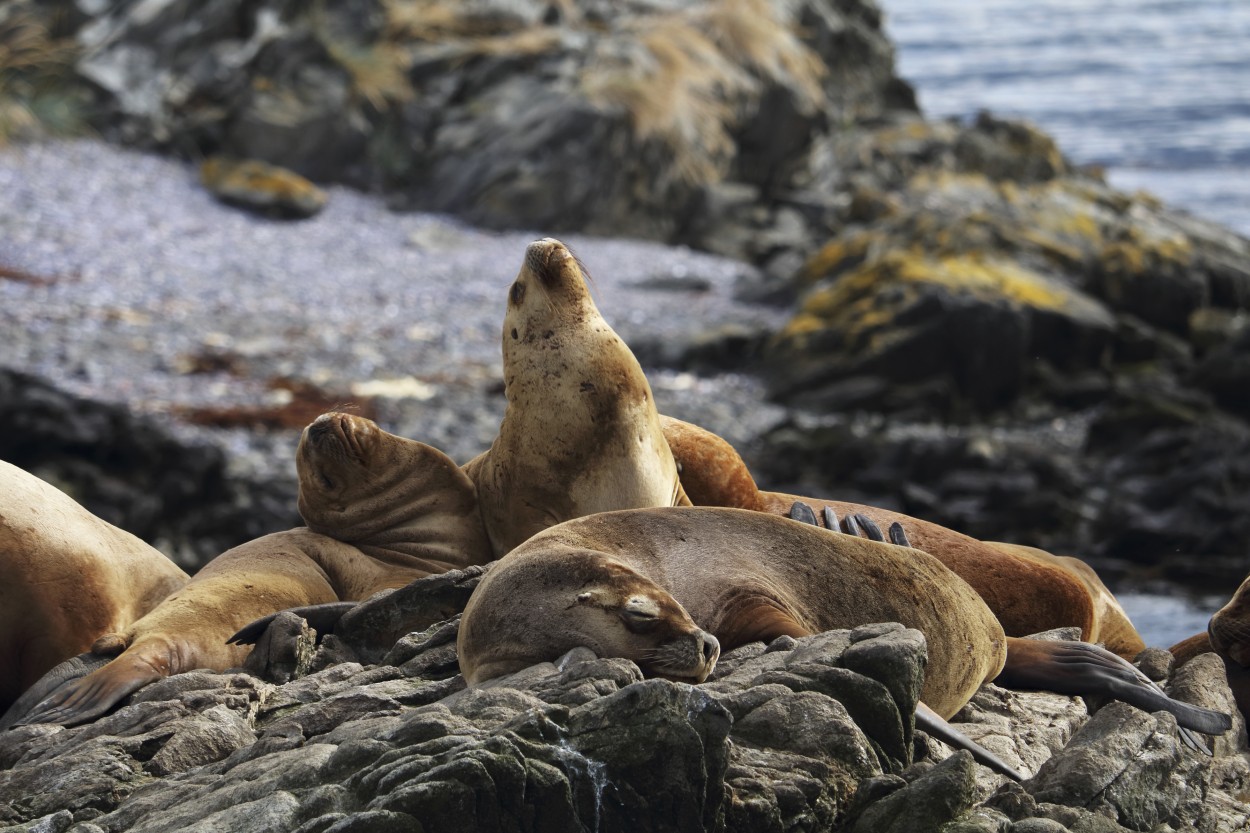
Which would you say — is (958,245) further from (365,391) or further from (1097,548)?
(365,391)

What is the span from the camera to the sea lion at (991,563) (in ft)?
22.6

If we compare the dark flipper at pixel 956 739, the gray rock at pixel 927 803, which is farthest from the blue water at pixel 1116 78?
the gray rock at pixel 927 803

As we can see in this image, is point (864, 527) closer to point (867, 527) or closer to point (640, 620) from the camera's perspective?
point (867, 527)

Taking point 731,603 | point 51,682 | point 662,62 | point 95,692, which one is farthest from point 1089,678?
point 662,62

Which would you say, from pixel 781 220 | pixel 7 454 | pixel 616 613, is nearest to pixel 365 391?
pixel 7 454

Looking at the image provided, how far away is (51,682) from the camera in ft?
20.1

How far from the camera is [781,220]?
30.1 metres

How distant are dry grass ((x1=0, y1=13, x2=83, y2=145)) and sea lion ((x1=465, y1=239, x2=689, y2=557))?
2168cm

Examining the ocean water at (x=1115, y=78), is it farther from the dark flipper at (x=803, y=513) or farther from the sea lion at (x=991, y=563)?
the dark flipper at (x=803, y=513)

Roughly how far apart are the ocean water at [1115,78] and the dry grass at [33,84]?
18.2 meters

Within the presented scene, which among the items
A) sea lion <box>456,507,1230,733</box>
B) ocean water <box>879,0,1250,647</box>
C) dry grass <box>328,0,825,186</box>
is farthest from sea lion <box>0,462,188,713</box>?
ocean water <box>879,0,1250,647</box>

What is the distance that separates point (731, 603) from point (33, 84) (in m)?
24.6

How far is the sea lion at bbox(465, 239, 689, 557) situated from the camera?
21.4 ft

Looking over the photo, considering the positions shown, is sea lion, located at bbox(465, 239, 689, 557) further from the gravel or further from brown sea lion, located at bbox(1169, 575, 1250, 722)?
the gravel
